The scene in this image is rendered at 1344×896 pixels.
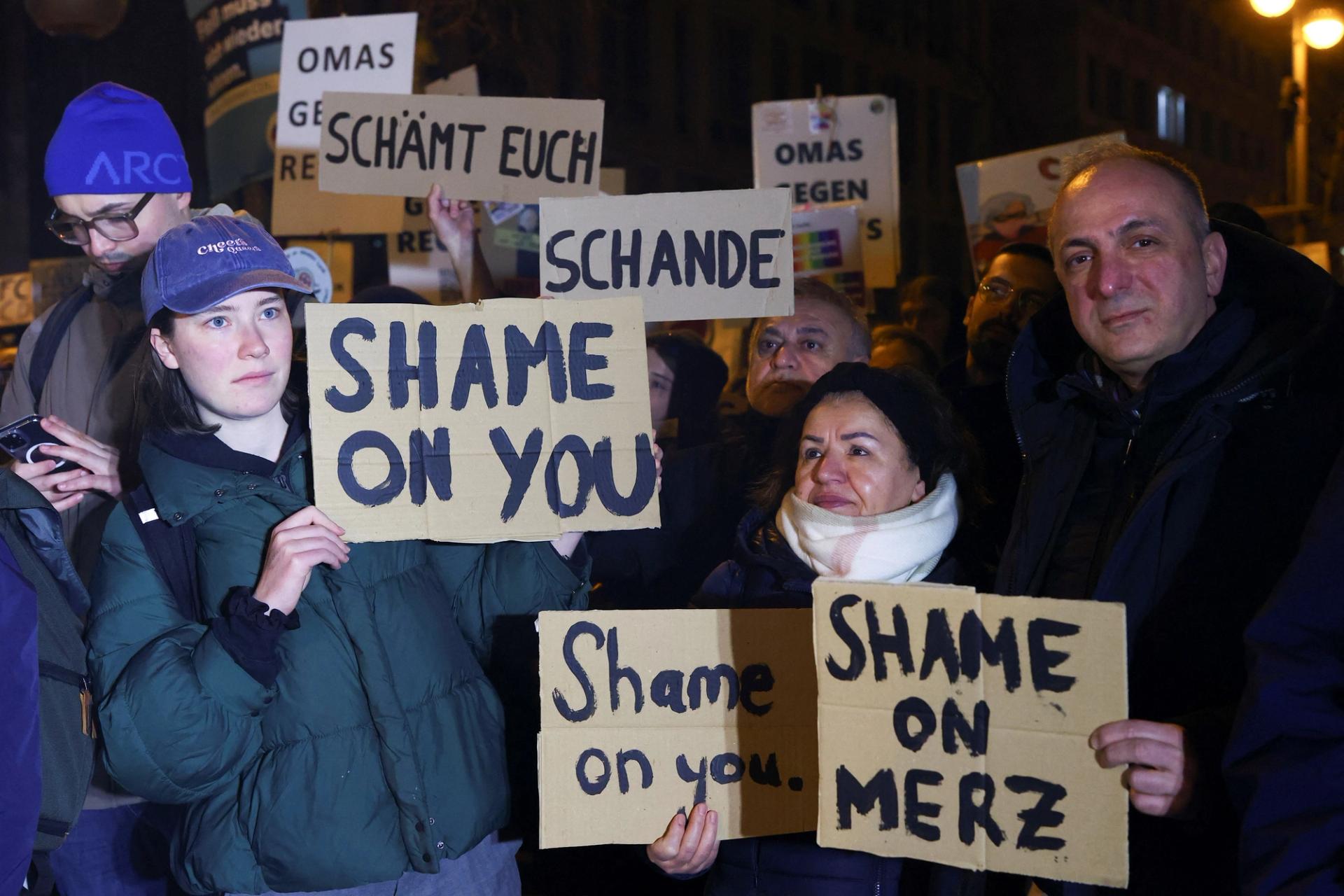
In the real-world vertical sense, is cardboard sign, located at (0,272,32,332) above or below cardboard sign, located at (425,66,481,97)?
below

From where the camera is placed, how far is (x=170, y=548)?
2.42 metres

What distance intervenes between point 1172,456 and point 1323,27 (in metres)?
17.7

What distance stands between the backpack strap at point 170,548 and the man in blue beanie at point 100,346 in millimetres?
618

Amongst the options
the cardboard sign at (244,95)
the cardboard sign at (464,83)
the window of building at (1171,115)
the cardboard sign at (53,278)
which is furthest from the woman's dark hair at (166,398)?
the window of building at (1171,115)

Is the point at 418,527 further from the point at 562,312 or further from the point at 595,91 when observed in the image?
the point at 595,91

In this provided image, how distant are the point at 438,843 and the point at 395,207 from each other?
4.14 m

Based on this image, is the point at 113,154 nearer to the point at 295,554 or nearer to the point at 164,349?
the point at 164,349

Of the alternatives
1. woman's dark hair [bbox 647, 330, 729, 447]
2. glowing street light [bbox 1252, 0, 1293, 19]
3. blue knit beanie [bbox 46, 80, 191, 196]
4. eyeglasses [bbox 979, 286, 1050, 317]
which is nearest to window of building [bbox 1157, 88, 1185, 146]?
glowing street light [bbox 1252, 0, 1293, 19]

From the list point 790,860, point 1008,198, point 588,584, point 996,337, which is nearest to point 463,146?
point 588,584

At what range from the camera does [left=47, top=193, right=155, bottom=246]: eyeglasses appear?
3.34 metres

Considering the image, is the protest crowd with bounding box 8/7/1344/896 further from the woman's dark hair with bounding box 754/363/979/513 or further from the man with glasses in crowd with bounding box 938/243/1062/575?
the man with glasses in crowd with bounding box 938/243/1062/575

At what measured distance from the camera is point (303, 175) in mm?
5898

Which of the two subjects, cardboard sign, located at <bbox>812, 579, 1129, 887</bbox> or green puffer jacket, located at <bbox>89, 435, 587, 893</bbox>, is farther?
green puffer jacket, located at <bbox>89, 435, 587, 893</bbox>

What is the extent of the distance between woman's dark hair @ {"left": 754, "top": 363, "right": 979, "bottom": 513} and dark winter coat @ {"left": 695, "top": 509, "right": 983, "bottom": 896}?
231 millimetres
